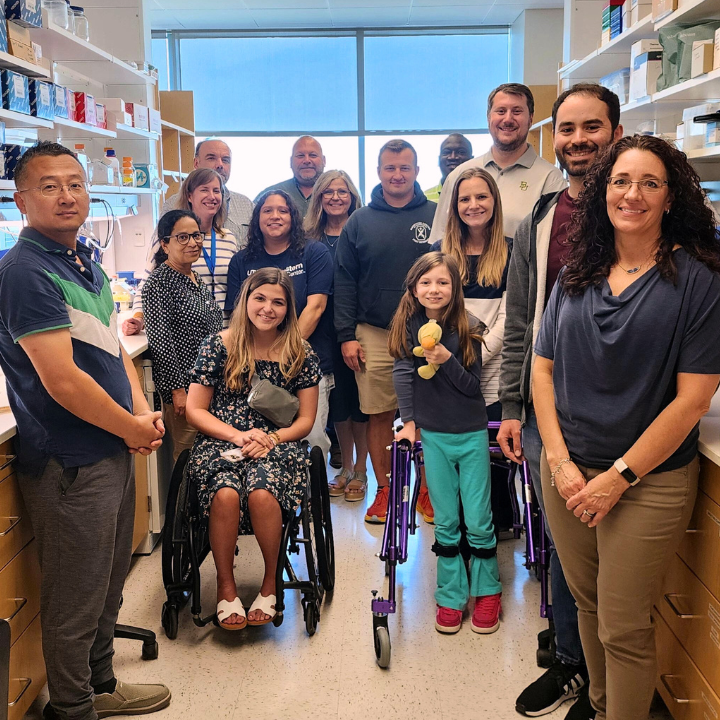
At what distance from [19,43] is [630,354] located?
2663 millimetres

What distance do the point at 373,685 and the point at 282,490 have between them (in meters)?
0.62

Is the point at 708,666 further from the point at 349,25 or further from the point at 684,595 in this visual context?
the point at 349,25

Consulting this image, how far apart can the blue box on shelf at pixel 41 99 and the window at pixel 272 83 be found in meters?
5.61

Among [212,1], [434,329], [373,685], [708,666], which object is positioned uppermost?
[212,1]

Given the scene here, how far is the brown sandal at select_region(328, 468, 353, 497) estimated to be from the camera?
12.1 ft

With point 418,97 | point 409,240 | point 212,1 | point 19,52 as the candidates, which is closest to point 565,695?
point 409,240

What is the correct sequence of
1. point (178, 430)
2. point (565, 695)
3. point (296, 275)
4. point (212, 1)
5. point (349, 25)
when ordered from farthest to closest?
point (349, 25) → point (212, 1) → point (296, 275) → point (178, 430) → point (565, 695)

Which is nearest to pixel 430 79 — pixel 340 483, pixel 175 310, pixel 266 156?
pixel 266 156

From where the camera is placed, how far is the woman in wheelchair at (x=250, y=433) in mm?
2301

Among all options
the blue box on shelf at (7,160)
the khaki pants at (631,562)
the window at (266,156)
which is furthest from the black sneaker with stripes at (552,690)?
the window at (266,156)

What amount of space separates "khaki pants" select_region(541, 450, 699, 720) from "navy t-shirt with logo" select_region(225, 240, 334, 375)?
175 cm

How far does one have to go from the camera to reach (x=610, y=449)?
1.58 m

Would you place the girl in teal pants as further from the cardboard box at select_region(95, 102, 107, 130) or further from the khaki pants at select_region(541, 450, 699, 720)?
the cardboard box at select_region(95, 102, 107, 130)

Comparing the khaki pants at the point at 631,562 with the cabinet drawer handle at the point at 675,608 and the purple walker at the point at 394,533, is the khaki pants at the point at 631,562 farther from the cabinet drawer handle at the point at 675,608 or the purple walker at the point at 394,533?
the purple walker at the point at 394,533
